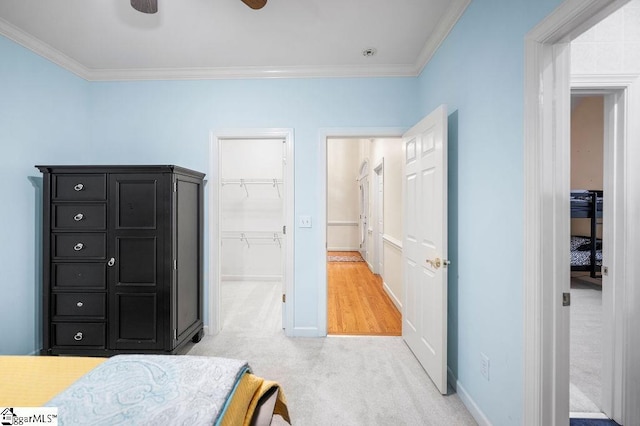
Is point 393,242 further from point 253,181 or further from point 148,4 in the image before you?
point 148,4

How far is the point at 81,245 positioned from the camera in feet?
7.64

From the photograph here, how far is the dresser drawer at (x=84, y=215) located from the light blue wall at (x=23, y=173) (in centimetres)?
36

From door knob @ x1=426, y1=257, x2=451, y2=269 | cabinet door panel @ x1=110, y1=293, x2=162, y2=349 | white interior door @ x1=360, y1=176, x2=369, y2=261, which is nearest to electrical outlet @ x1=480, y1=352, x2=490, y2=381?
door knob @ x1=426, y1=257, x2=451, y2=269

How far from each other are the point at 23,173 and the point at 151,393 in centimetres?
260

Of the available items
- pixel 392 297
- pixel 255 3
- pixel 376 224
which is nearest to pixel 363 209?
pixel 376 224

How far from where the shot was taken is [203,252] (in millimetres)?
2961

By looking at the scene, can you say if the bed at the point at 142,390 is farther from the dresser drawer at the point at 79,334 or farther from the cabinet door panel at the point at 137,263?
the dresser drawer at the point at 79,334

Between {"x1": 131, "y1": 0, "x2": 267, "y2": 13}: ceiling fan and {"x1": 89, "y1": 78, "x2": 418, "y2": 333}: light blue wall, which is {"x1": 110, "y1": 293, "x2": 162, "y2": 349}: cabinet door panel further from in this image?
{"x1": 131, "y1": 0, "x2": 267, "y2": 13}: ceiling fan

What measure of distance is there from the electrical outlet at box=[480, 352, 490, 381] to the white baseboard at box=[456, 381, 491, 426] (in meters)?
0.24

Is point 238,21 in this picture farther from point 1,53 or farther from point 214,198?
point 1,53

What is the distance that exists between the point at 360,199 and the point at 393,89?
517cm

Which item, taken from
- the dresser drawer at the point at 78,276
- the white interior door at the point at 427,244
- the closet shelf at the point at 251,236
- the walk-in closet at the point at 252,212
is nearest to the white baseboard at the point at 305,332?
the white interior door at the point at 427,244

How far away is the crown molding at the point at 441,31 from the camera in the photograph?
1.97 meters

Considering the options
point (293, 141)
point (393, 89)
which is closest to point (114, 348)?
point (293, 141)
